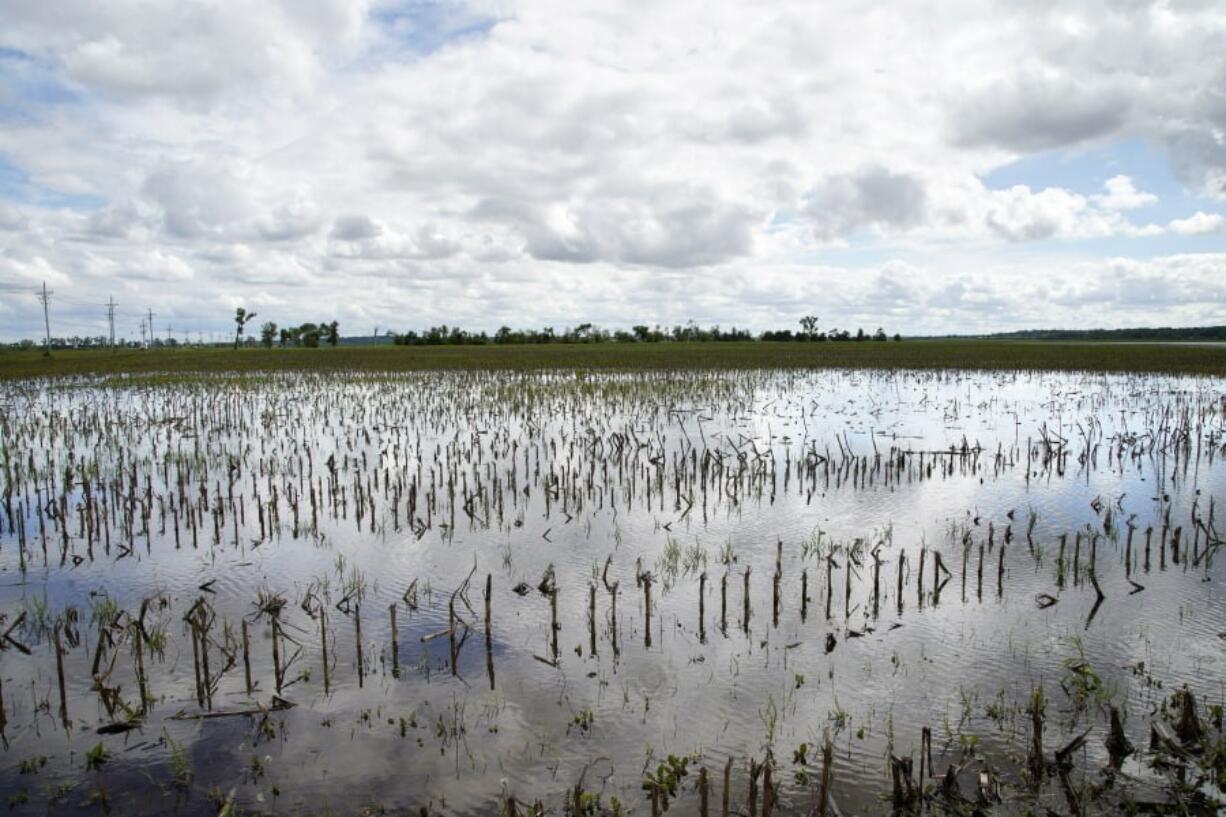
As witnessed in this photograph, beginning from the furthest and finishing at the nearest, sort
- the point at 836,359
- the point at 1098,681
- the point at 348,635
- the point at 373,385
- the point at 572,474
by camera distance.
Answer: the point at 836,359 → the point at 373,385 → the point at 572,474 → the point at 348,635 → the point at 1098,681

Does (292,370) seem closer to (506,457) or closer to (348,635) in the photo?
(506,457)

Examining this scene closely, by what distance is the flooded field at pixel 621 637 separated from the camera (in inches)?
167

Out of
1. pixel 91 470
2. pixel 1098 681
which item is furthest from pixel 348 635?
pixel 91 470

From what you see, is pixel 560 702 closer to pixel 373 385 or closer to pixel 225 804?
→ pixel 225 804

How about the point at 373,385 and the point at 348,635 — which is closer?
the point at 348,635

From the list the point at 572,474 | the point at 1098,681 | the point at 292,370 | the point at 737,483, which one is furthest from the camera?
the point at 292,370

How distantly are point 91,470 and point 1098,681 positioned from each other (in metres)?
13.8

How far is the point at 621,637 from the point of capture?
604 centimetres

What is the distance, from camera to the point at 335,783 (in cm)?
427

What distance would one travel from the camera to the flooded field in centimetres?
423

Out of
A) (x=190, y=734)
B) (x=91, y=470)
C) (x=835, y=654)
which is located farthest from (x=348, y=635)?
(x=91, y=470)

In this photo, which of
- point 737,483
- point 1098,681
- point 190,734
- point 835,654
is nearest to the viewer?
point 190,734

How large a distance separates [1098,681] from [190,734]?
5.78 m

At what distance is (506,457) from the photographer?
13.8 m
